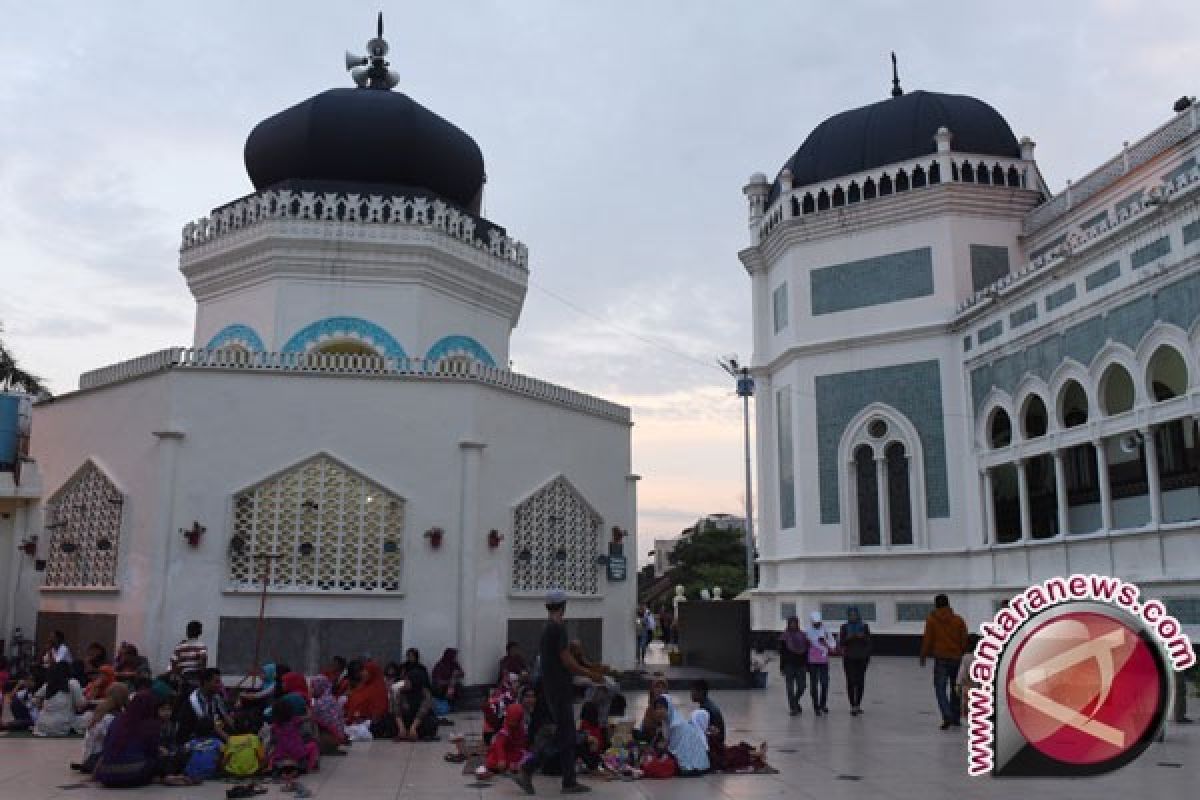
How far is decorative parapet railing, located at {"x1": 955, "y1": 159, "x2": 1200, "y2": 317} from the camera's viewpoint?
1600 cm

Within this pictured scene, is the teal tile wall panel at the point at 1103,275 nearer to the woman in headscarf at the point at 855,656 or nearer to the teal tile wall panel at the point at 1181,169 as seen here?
the teal tile wall panel at the point at 1181,169

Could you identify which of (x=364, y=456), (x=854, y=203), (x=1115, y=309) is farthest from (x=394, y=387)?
(x=854, y=203)

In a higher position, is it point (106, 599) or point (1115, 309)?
point (1115, 309)

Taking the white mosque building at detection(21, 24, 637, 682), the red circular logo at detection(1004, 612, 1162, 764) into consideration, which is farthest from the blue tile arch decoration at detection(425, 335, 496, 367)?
the red circular logo at detection(1004, 612, 1162, 764)

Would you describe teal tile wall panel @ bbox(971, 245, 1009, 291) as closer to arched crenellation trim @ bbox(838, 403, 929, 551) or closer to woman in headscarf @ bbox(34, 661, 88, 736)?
arched crenellation trim @ bbox(838, 403, 929, 551)

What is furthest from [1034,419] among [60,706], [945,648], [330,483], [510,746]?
[60,706]

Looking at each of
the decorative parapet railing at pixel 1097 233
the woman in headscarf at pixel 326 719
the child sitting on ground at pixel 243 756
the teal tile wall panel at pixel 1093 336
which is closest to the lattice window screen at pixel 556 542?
the woman in headscarf at pixel 326 719

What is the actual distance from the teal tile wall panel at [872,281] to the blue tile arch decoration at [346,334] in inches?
506

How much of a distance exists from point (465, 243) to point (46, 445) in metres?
7.05

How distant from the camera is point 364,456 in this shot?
12766 millimetres

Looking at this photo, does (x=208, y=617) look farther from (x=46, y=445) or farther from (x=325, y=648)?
(x=46, y=445)

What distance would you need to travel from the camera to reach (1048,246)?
896 inches

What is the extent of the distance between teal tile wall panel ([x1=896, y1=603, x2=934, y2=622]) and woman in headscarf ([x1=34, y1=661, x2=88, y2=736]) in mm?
17700

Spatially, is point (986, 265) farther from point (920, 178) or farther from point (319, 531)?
point (319, 531)
